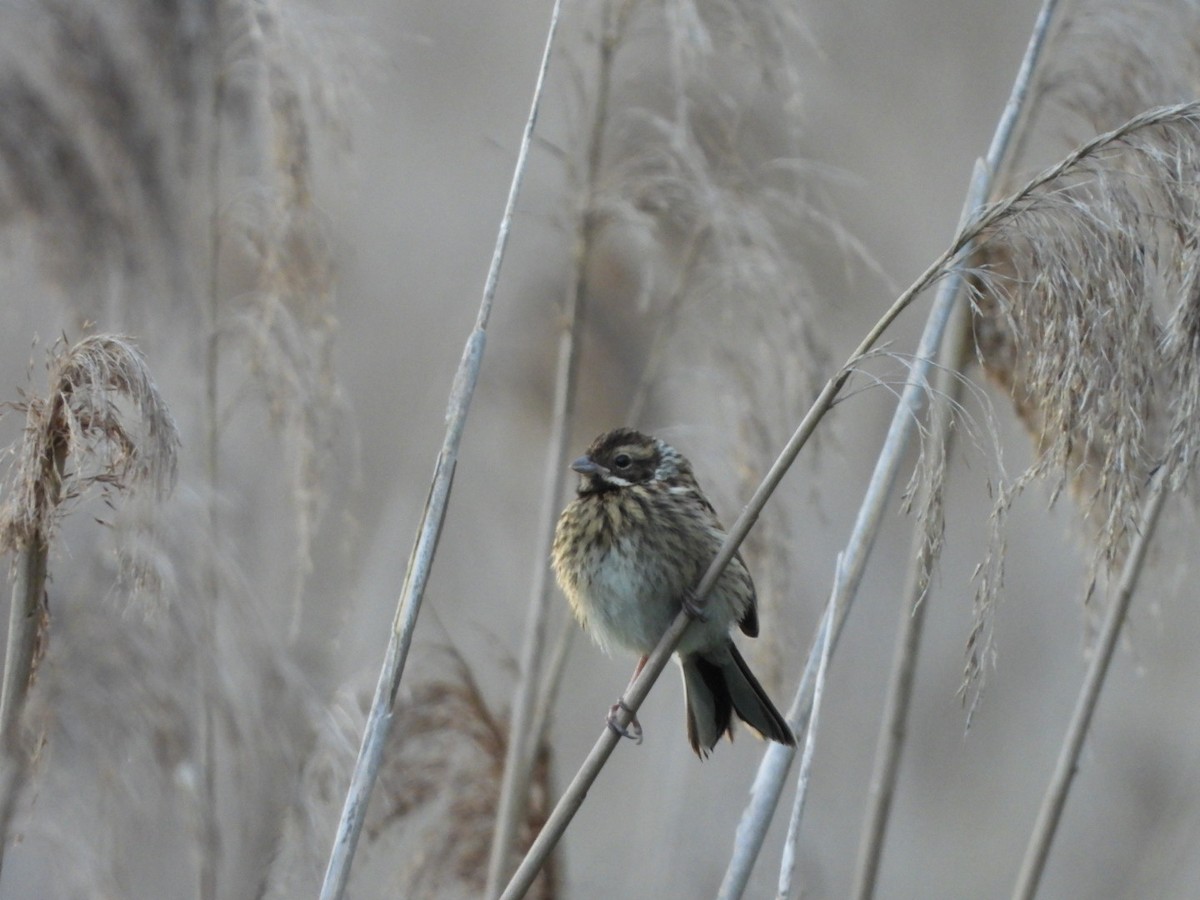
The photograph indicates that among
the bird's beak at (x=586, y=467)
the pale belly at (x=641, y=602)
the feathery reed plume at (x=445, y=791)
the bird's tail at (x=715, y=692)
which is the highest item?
the bird's beak at (x=586, y=467)

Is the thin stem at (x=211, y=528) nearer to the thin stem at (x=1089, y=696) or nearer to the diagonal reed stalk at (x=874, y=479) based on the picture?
the diagonal reed stalk at (x=874, y=479)

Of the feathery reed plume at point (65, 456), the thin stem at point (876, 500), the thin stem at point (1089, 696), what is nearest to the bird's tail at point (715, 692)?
the thin stem at point (876, 500)

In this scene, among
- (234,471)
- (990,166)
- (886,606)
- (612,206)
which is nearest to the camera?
(990,166)

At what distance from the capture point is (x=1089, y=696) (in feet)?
6.77

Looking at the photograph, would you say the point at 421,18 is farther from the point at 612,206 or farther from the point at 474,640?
the point at 612,206

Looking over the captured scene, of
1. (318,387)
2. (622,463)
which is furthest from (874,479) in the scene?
(318,387)

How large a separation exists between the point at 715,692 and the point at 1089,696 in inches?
24.2

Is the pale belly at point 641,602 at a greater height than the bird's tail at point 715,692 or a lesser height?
greater

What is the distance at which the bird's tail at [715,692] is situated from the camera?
2.28 m

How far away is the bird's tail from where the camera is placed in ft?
7.47

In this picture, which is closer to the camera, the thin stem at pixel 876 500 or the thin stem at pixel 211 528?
the thin stem at pixel 876 500

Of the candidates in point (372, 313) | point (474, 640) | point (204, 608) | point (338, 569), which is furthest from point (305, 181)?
point (474, 640)

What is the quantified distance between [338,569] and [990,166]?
225 cm

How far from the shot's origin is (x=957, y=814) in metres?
4.77
